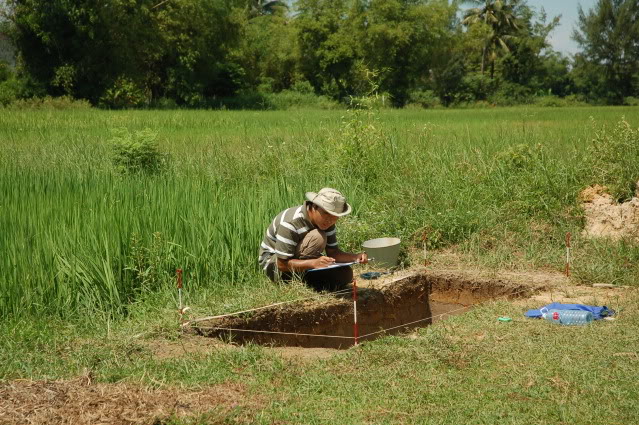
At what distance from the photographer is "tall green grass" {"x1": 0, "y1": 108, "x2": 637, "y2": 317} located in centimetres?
596

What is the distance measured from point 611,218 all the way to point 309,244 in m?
3.93

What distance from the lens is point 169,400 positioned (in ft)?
13.2

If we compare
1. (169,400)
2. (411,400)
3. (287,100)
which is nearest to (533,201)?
(411,400)

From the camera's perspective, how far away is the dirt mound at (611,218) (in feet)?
26.3

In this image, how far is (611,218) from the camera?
26.7ft

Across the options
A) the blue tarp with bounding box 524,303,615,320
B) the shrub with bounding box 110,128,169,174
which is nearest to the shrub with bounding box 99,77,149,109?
the shrub with bounding box 110,128,169,174

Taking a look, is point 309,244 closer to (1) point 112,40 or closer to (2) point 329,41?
(1) point 112,40

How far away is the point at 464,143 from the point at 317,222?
6.17 metres

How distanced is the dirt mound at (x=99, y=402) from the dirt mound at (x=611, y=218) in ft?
17.2

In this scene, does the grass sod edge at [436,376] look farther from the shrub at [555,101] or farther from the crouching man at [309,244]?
the shrub at [555,101]

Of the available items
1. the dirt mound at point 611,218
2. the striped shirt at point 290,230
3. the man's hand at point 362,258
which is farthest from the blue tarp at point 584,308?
the dirt mound at point 611,218

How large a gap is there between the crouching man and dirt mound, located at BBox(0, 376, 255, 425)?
6.06 ft

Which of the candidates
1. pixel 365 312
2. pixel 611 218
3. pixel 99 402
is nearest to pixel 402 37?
pixel 611 218

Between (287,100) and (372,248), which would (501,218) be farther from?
(287,100)
